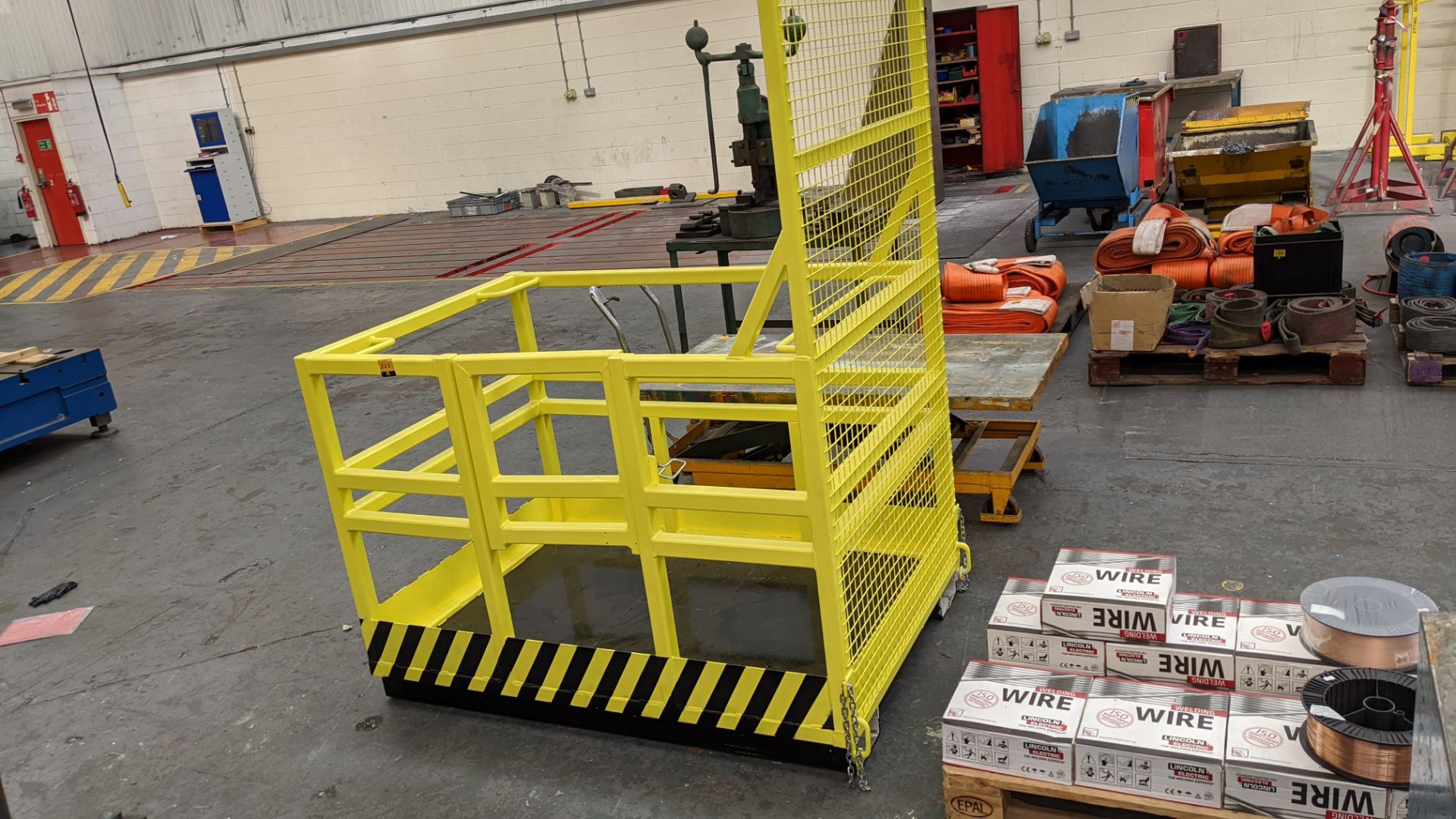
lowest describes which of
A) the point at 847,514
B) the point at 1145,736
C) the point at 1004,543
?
the point at 1004,543

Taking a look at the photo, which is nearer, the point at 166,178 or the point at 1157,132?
the point at 1157,132

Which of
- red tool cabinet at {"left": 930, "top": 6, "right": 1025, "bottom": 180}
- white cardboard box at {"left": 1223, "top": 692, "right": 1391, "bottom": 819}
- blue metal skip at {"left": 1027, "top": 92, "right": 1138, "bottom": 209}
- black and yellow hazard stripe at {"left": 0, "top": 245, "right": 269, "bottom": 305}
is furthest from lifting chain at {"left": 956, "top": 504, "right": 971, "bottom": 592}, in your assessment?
black and yellow hazard stripe at {"left": 0, "top": 245, "right": 269, "bottom": 305}

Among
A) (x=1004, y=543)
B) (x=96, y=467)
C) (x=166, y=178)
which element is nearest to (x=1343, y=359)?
(x=1004, y=543)

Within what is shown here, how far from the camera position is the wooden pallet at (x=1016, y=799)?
250 centimetres

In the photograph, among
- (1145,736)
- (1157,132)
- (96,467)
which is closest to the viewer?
(1145,736)

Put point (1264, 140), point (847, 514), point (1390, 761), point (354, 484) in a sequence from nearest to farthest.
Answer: point (1390, 761), point (847, 514), point (354, 484), point (1264, 140)

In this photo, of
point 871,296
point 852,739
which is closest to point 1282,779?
point 852,739

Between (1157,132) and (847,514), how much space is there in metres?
8.88

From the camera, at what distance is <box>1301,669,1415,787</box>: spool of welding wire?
2.22 metres

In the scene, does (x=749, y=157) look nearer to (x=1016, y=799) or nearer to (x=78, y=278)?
(x=1016, y=799)

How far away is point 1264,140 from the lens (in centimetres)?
919

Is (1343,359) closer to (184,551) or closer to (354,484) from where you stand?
(354,484)

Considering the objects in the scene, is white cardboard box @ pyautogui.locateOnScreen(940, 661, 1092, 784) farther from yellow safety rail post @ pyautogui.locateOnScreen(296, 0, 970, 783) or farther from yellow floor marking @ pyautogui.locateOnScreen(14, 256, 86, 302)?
yellow floor marking @ pyautogui.locateOnScreen(14, 256, 86, 302)

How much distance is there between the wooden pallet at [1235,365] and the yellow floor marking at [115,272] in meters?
12.8
